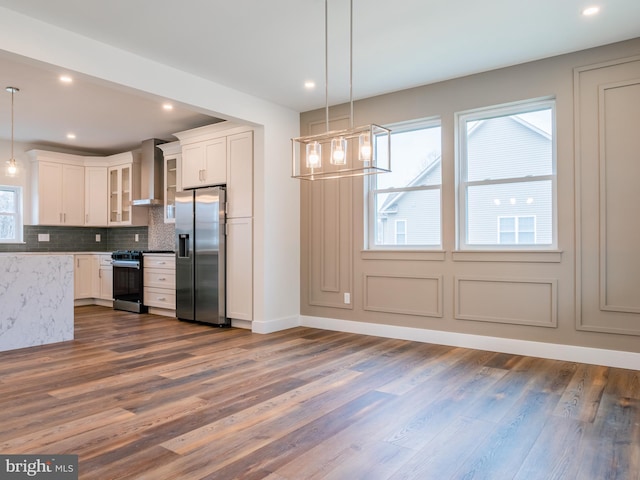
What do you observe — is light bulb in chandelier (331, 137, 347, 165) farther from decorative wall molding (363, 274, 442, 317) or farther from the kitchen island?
the kitchen island

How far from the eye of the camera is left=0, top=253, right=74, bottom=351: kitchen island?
13.6ft

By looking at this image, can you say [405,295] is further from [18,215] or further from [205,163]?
[18,215]

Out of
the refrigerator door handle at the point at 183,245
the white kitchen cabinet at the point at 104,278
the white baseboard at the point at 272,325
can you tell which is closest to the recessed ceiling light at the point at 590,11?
the white baseboard at the point at 272,325

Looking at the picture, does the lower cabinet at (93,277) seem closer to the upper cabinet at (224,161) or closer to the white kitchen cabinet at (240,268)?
the upper cabinet at (224,161)

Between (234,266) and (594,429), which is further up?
(234,266)

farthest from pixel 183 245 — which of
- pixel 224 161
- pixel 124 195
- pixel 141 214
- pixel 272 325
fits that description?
pixel 124 195

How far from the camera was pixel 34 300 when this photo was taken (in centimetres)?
434

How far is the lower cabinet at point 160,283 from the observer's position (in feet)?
19.5

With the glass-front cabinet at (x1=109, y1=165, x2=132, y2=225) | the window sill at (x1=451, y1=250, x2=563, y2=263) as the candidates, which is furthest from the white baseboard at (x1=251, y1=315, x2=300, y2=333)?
the glass-front cabinet at (x1=109, y1=165, x2=132, y2=225)

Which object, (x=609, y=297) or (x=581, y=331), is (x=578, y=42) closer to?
(x=609, y=297)

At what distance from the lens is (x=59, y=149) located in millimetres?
7398

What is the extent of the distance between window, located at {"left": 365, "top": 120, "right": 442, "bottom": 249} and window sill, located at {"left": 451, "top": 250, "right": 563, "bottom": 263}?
307mm

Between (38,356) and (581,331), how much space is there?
15.6 feet

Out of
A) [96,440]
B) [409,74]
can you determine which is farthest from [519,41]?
[96,440]
